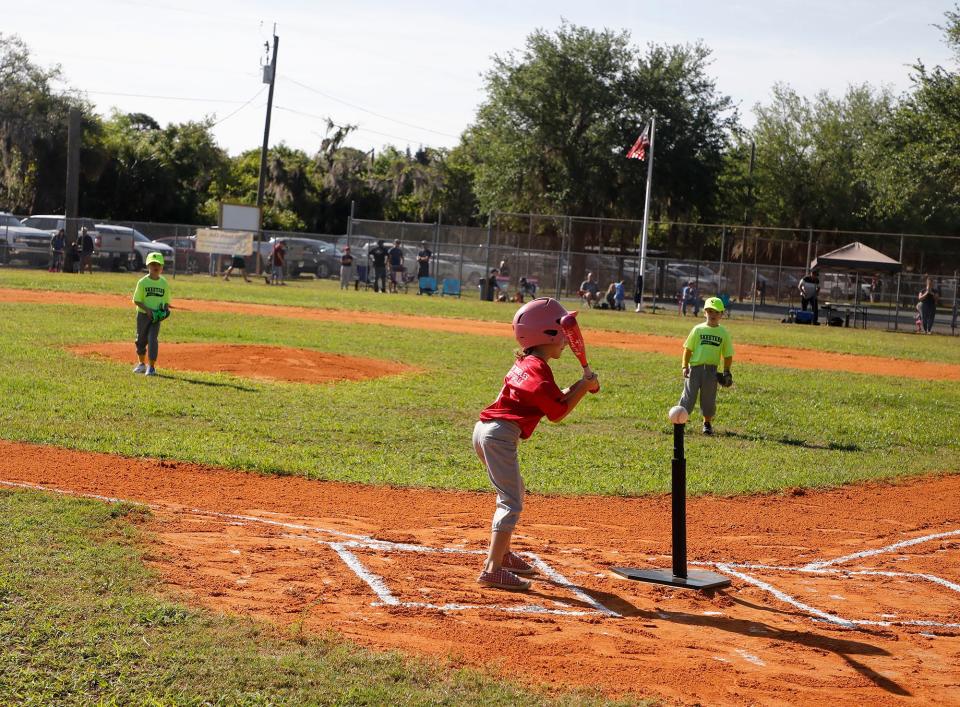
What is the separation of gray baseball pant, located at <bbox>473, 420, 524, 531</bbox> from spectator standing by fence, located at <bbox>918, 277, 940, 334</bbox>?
33124 mm

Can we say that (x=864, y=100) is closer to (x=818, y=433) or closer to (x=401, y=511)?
(x=818, y=433)

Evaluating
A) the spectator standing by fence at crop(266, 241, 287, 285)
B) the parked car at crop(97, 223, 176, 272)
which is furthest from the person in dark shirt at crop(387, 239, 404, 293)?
the parked car at crop(97, 223, 176, 272)

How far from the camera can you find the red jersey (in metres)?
6.29

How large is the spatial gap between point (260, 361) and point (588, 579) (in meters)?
11.4

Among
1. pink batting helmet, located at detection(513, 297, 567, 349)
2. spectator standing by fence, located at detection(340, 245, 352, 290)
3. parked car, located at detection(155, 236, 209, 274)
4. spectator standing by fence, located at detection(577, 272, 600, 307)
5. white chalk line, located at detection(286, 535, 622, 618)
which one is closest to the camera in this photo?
white chalk line, located at detection(286, 535, 622, 618)

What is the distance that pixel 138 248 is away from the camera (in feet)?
149

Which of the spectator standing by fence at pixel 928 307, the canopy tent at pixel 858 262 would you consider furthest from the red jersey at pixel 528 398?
the canopy tent at pixel 858 262

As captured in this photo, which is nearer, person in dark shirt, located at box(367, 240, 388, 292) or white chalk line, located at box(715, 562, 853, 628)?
white chalk line, located at box(715, 562, 853, 628)

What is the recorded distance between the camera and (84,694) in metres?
4.42

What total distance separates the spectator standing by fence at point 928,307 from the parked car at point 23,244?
106 feet

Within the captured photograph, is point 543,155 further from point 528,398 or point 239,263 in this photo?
point 528,398

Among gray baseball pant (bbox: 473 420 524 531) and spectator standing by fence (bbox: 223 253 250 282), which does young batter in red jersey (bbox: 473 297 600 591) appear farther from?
spectator standing by fence (bbox: 223 253 250 282)

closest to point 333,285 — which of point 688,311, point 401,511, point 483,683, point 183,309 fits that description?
point 688,311

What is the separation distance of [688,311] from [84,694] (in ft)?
121
